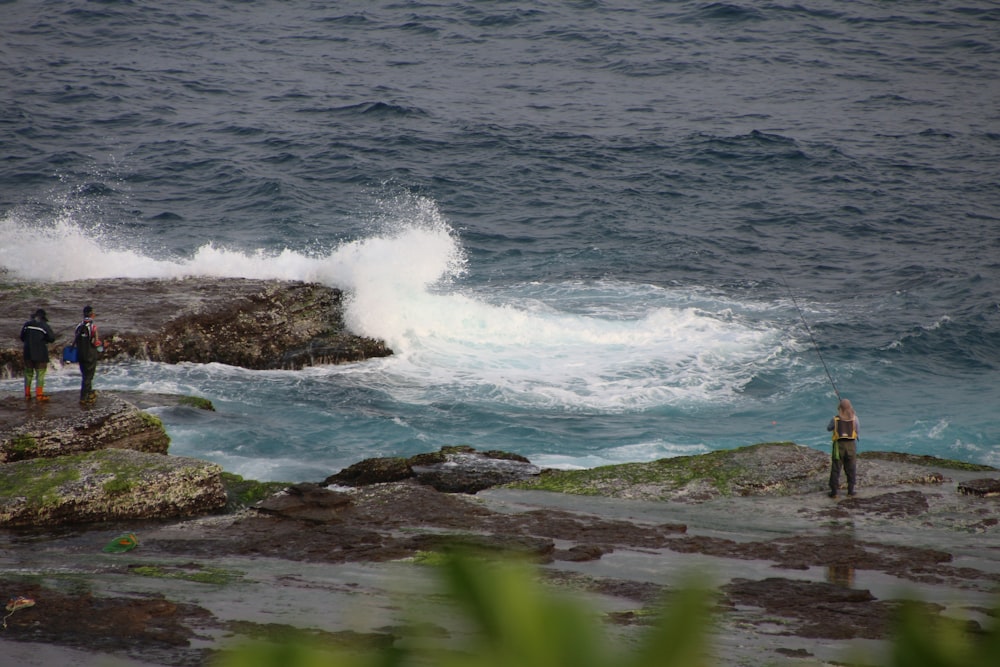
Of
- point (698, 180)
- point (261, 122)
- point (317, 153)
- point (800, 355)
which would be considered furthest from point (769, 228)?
point (261, 122)

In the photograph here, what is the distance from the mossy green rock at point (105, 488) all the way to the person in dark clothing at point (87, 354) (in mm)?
2410

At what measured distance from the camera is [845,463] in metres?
11.6

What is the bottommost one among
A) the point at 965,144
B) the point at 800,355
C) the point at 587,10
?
the point at 800,355

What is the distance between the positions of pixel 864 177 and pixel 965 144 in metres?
5.70

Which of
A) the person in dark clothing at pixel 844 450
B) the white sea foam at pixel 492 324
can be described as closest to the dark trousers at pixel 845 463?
the person in dark clothing at pixel 844 450

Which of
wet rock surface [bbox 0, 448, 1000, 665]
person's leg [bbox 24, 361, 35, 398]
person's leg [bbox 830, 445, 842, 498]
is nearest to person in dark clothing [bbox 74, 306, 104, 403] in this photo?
person's leg [bbox 24, 361, 35, 398]

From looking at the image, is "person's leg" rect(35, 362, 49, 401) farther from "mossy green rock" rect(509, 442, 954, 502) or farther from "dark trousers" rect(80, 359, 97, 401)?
"mossy green rock" rect(509, 442, 954, 502)

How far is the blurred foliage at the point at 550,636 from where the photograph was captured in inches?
28.3

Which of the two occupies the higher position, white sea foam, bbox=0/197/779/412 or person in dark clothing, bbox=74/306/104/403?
person in dark clothing, bbox=74/306/104/403

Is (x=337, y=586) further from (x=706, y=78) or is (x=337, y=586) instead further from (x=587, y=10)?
(x=587, y=10)

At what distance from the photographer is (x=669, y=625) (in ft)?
2.33

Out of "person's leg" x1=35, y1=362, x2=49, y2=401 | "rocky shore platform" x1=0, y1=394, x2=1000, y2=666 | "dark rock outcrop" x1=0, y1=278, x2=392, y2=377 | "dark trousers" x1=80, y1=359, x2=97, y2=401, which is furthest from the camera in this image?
"dark rock outcrop" x1=0, y1=278, x2=392, y2=377

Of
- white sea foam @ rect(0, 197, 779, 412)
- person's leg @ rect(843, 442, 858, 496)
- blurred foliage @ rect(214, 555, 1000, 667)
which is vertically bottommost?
white sea foam @ rect(0, 197, 779, 412)

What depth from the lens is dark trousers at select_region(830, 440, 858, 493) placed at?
11.4 meters
